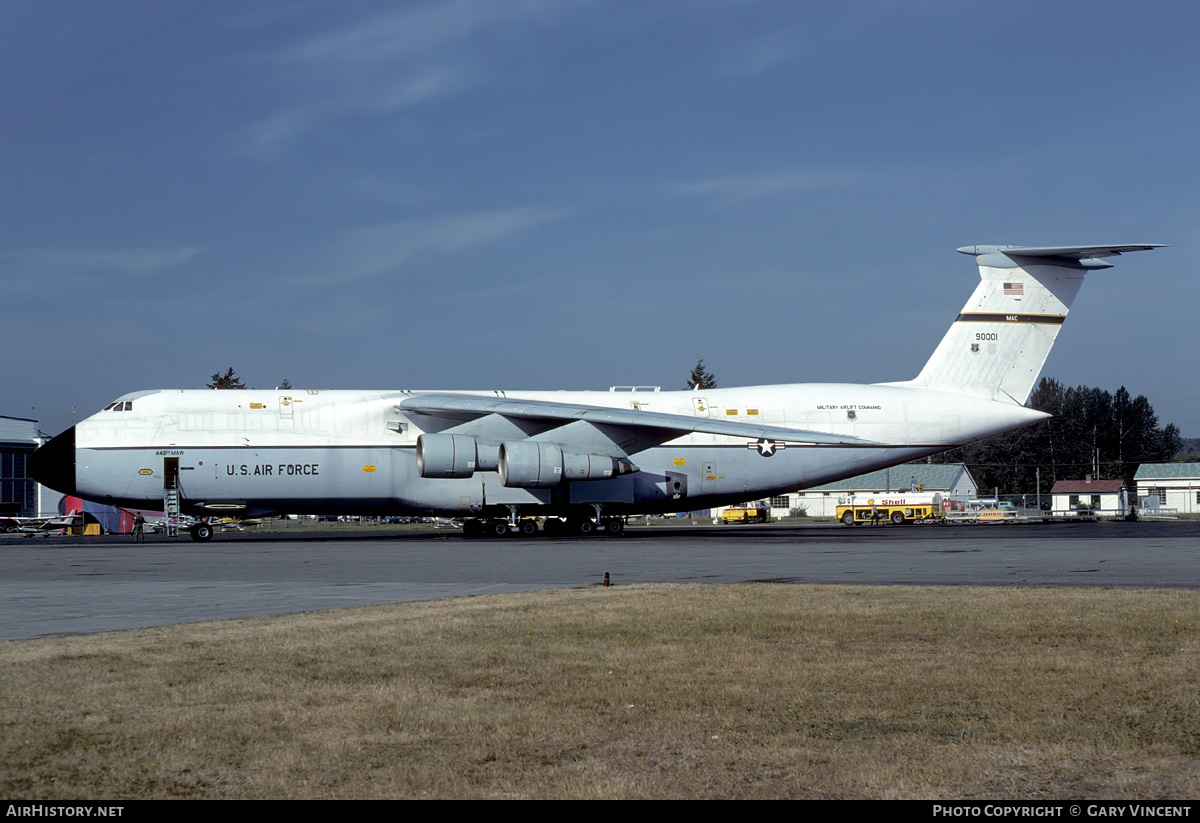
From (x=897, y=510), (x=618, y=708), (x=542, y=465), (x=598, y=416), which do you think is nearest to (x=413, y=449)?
(x=542, y=465)

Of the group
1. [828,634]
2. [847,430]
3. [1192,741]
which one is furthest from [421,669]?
[847,430]

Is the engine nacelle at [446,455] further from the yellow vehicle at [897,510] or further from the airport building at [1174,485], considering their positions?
the airport building at [1174,485]

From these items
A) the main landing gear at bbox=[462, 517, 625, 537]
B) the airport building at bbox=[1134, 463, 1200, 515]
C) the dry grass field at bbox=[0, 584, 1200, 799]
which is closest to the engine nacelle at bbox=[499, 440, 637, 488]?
the main landing gear at bbox=[462, 517, 625, 537]

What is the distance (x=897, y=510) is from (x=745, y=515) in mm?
12973

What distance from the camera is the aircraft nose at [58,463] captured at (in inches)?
1224

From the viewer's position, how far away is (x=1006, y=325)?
117 feet

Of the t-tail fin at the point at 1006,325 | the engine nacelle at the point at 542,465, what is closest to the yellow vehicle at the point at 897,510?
the t-tail fin at the point at 1006,325

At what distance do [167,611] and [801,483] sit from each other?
2554cm

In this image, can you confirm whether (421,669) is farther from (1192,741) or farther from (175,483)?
(175,483)

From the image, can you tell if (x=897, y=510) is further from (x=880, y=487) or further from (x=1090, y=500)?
(x=880, y=487)

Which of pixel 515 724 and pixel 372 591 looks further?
pixel 372 591

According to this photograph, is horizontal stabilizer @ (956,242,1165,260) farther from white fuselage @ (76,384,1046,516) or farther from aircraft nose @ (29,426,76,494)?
aircraft nose @ (29,426,76,494)

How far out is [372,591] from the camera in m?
15.1

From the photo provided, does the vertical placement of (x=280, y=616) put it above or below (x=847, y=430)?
below
